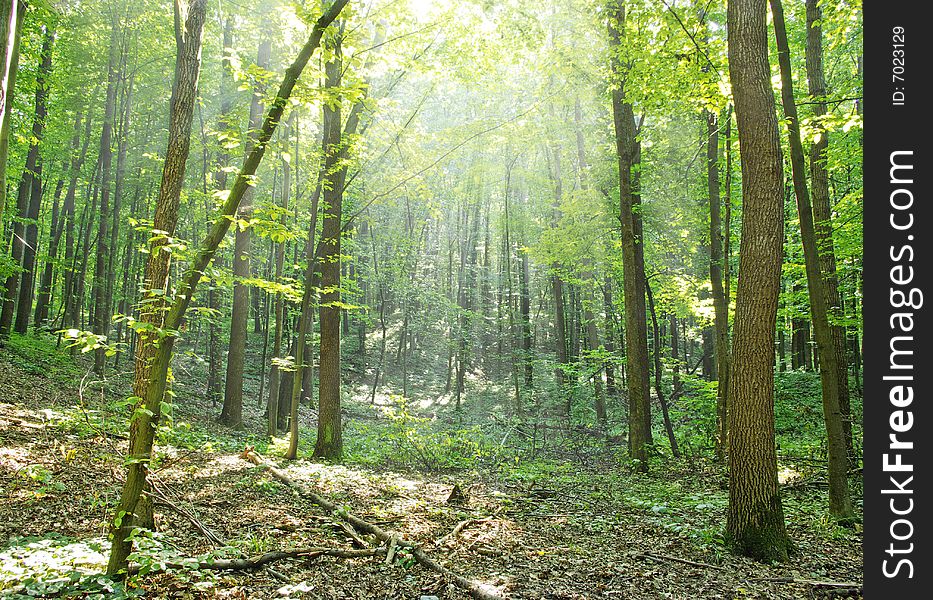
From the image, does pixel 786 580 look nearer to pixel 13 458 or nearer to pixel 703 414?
pixel 13 458

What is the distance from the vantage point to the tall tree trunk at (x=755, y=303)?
16.8 feet

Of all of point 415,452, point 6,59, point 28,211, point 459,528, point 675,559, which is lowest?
point 415,452

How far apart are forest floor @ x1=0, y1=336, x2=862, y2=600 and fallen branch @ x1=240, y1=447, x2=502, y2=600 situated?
0.10 m

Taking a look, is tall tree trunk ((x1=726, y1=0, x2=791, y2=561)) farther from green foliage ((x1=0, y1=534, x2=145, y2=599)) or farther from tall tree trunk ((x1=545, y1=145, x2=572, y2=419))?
tall tree trunk ((x1=545, y1=145, x2=572, y2=419))

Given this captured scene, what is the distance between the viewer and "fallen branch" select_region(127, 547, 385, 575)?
4.01 metres

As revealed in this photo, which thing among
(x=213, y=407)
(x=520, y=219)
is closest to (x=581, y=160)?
(x=520, y=219)

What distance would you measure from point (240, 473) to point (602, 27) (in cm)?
1141

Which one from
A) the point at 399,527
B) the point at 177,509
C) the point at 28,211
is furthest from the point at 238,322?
the point at 177,509

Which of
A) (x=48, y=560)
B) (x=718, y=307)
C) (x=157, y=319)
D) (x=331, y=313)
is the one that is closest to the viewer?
(x=48, y=560)

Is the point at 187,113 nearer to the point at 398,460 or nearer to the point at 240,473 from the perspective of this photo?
the point at 240,473

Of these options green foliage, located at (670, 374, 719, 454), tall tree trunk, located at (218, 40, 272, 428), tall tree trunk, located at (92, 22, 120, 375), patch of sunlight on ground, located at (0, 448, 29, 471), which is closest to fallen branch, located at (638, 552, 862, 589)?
green foliage, located at (670, 374, 719, 454)

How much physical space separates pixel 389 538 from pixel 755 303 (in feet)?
15.3

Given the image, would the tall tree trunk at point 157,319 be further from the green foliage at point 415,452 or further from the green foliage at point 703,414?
the green foliage at point 703,414

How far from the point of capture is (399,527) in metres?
5.87
